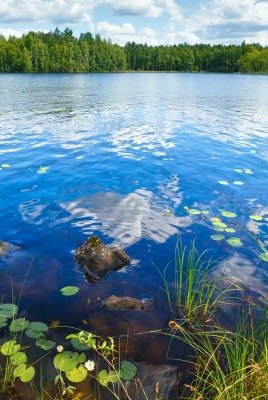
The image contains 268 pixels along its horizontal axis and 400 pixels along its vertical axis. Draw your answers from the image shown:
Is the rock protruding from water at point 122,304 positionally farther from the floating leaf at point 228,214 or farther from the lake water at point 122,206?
the floating leaf at point 228,214

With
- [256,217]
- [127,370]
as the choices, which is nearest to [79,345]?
[127,370]

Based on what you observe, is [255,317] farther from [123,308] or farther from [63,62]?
[63,62]

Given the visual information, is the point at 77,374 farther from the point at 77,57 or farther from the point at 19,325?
the point at 77,57

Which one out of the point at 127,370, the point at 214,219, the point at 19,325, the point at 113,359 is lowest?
the point at 127,370

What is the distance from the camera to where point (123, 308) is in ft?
21.9

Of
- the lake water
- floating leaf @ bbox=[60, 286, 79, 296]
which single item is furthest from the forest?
floating leaf @ bbox=[60, 286, 79, 296]

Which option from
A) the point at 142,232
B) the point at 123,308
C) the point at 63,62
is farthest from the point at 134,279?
the point at 63,62

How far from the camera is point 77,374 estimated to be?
16.3 feet

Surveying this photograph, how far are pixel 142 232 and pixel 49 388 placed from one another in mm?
5554

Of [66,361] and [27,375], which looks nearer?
[27,375]

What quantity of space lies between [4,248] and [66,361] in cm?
427

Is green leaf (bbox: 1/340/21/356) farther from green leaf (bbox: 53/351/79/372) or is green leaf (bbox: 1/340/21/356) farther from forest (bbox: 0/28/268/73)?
forest (bbox: 0/28/268/73)

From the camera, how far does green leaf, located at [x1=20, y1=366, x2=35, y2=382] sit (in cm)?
487

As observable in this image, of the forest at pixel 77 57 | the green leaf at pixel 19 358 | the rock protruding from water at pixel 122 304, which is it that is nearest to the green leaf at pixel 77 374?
the green leaf at pixel 19 358
